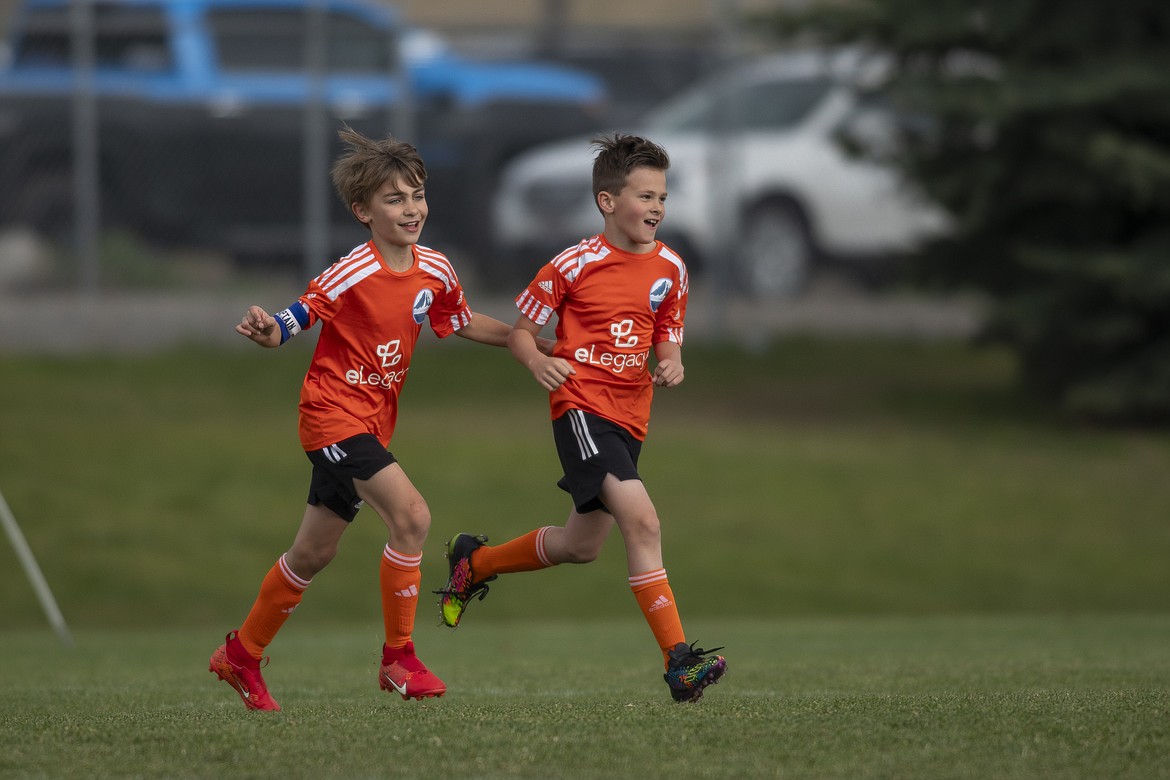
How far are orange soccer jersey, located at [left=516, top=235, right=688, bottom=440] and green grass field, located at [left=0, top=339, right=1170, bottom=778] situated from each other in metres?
1.13

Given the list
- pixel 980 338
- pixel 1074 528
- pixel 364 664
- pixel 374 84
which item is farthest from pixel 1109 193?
pixel 364 664

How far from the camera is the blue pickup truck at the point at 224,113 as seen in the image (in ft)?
55.3

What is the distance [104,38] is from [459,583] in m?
12.1

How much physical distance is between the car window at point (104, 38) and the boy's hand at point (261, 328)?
12423mm

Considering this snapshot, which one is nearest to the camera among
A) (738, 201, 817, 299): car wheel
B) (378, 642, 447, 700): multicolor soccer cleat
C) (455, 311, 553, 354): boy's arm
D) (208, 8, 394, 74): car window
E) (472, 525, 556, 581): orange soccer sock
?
(378, 642, 447, 700): multicolor soccer cleat

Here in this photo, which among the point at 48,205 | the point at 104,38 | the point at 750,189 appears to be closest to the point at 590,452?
the point at 48,205

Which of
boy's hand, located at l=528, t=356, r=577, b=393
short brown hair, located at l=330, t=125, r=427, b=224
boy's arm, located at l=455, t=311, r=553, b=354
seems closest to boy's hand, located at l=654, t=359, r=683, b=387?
boy's hand, located at l=528, t=356, r=577, b=393

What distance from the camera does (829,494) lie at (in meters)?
14.2

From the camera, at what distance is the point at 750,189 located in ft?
60.6

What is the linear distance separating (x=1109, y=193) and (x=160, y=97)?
32.4 ft

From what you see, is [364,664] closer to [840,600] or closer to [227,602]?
[227,602]

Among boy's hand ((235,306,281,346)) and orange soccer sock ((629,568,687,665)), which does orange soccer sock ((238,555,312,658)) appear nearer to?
boy's hand ((235,306,281,346))

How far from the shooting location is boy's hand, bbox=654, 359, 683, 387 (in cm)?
593

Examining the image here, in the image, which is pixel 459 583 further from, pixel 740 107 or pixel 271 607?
pixel 740 107
